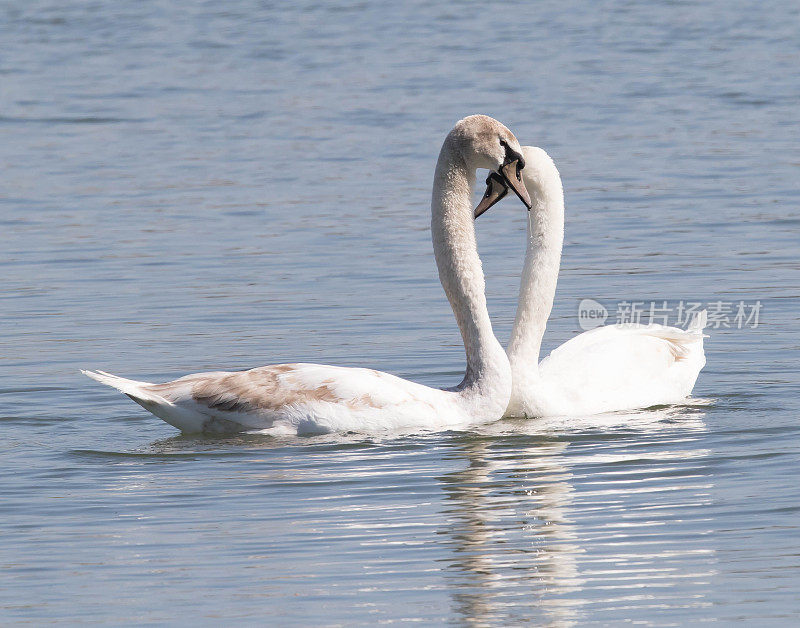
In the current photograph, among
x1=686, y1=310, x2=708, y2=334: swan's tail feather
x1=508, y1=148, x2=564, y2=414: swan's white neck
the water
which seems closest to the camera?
the water

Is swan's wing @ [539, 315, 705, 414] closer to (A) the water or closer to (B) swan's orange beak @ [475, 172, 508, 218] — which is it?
(A) the water

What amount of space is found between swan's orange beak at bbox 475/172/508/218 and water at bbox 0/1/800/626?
129 cm

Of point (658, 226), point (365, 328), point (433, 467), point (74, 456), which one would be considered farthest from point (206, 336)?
point (658, 226)

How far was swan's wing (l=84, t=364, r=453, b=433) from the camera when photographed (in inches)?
355

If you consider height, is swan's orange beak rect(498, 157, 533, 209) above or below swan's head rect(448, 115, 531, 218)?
below

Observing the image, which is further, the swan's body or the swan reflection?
the swan's body

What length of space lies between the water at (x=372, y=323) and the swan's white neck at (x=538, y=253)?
2.22 ft

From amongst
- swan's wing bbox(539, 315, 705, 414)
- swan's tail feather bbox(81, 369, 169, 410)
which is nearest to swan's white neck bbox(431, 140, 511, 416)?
swan's wing bbox(539, 315, 705, 414)

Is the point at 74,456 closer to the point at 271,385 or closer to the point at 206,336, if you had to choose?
the point at 271,385

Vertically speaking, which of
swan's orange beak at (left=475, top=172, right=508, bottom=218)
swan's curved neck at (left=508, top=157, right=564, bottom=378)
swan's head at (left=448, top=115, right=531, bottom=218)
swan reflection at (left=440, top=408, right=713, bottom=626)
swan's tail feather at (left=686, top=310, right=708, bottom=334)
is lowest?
swan reflection at (left=440, top=408, right=713, bottom=626)

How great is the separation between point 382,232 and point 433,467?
7271 millimetres

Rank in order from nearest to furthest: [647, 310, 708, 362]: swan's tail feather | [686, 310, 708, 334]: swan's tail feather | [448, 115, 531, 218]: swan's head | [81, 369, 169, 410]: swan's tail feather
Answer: [81, 369, 169, 410]: swan's tail feather, [448, 115, 531, 218]: swan's head, [647, 310, 708, 362]: swan's tail feather, [686, 310, 708, 334]: swan's tail feather

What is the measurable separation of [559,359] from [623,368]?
419 mm

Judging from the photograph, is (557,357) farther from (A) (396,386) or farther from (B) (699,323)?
(A) (396,386)
